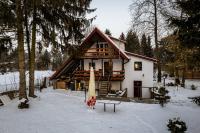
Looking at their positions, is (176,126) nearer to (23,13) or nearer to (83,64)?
(23,13)

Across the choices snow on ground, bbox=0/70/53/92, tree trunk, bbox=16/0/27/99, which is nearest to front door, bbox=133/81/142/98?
snow on ground, bbox=0/70/53/92

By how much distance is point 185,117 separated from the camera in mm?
14203

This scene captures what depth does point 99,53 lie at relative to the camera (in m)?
27.0

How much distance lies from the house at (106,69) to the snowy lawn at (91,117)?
8776 mm

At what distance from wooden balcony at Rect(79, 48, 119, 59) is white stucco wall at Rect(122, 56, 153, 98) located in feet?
9.06

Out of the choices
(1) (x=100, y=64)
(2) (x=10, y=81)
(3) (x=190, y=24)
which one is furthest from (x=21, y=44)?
(2) (x=10, y=81)

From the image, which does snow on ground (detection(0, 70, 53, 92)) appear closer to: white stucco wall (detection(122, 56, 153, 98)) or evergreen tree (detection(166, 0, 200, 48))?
white stucco wall (detection(122, 56, 153, 98))

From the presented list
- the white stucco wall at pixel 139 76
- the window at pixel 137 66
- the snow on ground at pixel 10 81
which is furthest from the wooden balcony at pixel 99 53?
the snow on ground at pixel 10 81

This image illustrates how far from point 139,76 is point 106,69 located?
3.89m

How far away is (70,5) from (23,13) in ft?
13.8

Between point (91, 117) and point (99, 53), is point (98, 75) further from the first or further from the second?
point (91, 117)

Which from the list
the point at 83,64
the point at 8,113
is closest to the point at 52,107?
the point at 8,113

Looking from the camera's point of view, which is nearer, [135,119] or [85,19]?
[135,119]

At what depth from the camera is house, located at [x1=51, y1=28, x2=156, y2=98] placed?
26641 millimetres
